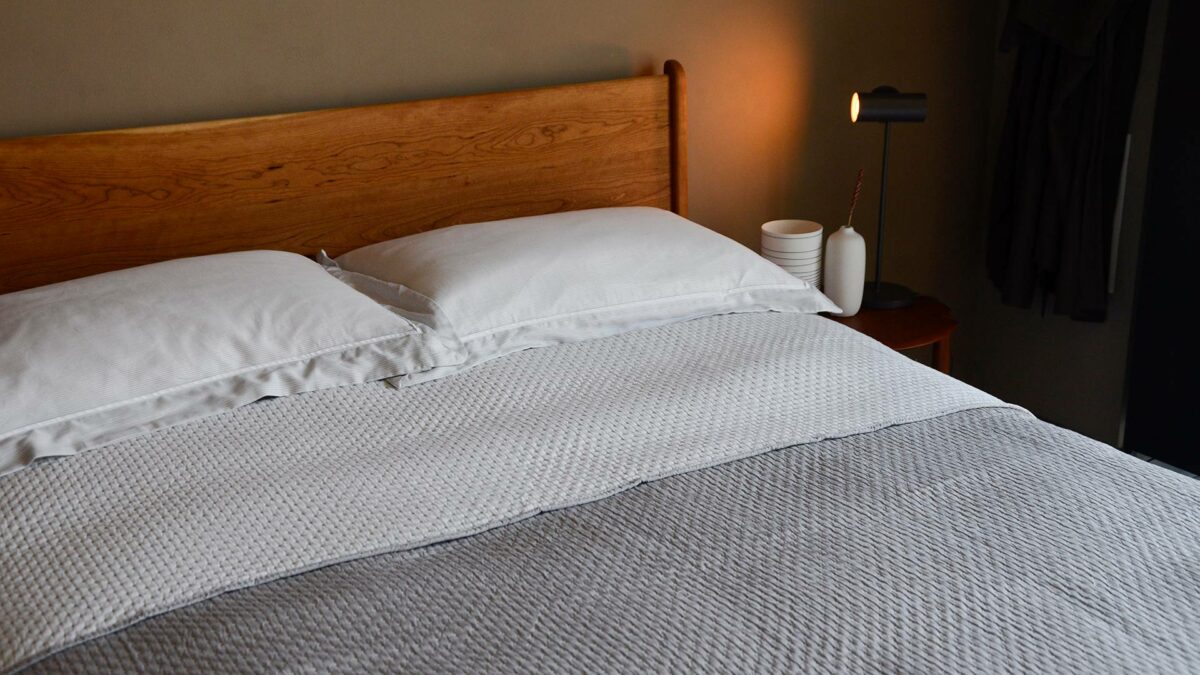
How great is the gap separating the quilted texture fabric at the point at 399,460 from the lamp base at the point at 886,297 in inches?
28.8

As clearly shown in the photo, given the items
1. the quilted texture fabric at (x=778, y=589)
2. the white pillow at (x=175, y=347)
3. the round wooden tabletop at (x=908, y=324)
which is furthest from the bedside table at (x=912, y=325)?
the white pillow at (x=175, y=347)

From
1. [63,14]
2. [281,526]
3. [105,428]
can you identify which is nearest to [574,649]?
[281,526]

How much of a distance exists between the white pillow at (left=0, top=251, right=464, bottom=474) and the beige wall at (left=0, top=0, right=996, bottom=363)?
0.42 m

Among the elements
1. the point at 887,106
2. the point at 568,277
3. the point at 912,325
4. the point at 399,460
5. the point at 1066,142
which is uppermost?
the point at 887,106

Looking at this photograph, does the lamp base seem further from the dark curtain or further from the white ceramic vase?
the dark curtain

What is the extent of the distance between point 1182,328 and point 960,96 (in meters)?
0.83

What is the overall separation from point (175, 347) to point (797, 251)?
1.33 meters

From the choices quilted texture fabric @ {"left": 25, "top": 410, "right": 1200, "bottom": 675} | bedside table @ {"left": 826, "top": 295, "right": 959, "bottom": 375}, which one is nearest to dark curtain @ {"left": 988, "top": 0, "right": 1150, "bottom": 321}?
bedside table @ {"left": 826, "top": 295, "right": 959, "bottom": 375}

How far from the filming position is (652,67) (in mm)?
2477

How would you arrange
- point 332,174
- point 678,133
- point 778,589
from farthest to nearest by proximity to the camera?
point 678,133
point 332,174
point 778,589

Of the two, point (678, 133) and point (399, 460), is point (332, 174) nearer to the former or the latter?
point (678, 133)

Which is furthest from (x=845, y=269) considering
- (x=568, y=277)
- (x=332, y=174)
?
(x=332, y=174)

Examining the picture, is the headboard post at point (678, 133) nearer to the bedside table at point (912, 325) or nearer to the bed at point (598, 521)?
the bedside table at point (912, 325)

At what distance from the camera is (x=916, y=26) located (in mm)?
2773
